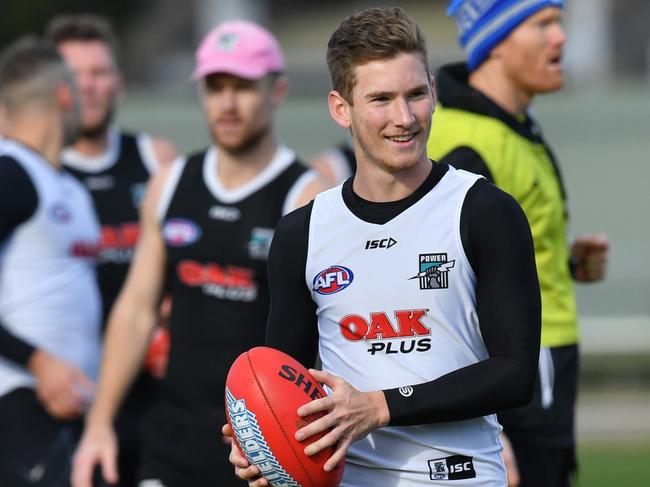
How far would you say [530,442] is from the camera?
516 centimetres

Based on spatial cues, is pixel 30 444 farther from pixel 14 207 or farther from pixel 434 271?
pixel 434 271

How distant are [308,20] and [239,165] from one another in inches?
1082

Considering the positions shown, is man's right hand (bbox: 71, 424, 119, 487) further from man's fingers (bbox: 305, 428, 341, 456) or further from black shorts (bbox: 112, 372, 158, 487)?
man's fingers (bbox: 305, 428, 341, 456)

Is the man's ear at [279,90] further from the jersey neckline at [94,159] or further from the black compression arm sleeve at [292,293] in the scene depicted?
the black compression arm sleeve at [292,293]

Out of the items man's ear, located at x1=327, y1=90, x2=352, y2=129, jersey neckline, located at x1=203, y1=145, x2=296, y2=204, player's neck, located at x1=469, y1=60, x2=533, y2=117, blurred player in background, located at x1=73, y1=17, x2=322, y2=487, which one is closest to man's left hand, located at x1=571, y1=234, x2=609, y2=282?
player's neck, located at x1=469, y1=60, x2=533, y2=117

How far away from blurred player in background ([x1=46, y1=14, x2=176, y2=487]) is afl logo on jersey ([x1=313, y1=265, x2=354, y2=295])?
307cm

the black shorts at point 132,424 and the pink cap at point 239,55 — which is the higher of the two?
Answer: the pink cap at point 239,55

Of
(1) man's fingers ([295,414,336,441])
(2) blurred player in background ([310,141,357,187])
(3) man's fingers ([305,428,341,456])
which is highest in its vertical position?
(2) blurred player in background ([310,141,357,187])

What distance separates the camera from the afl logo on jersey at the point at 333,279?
386cm

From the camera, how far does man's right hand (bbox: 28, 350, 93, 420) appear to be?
19.5ft

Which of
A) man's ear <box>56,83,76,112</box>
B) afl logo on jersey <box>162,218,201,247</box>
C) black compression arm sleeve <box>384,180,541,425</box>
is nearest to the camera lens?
black compression arm sleeve <box>384,180,541,425</box>

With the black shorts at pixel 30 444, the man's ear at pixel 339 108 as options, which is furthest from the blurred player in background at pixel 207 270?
the man's ear at pixel 339 108

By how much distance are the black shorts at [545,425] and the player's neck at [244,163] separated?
61.1 inches

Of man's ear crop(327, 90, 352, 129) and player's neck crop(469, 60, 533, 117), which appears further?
player's neck crop(469, 60, 533, 117)
